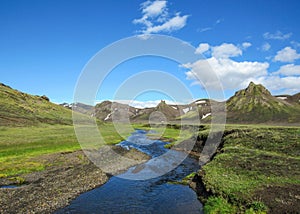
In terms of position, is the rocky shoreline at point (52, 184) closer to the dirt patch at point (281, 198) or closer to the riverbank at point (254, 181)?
the riverbank at point (254, 181)

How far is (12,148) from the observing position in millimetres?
53594

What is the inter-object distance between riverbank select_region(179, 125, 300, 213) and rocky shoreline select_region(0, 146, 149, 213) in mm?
16773

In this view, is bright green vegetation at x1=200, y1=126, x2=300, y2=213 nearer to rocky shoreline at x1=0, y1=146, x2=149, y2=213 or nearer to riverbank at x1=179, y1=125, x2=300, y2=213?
riverbank at x1=179, y1=125, x2=300, y2=213

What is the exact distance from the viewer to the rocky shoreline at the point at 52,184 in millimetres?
25391

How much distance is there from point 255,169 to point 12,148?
53.0m

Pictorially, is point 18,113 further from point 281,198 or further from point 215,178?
point 281,198

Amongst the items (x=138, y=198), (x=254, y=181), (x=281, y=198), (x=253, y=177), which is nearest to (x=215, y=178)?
(x=253, y=177)

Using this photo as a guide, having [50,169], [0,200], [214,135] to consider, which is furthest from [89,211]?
[214,135]

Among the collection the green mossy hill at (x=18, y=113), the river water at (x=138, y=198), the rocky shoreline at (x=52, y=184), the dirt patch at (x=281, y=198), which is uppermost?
the green mossy hill at (x=18, y=113)

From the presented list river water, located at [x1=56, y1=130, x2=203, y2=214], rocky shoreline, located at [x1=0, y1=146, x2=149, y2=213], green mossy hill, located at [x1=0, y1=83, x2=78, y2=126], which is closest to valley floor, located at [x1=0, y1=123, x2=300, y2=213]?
rocky shoreline, located at [x1=0, y1=146, x2=149, y2=213]

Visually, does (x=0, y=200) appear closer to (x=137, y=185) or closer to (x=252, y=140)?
(x=137, y=185)

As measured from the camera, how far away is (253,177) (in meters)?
27.8

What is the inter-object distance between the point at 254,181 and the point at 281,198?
5067 millimetres

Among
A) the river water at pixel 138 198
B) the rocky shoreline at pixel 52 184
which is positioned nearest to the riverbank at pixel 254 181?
the river water at pixel 138 198
